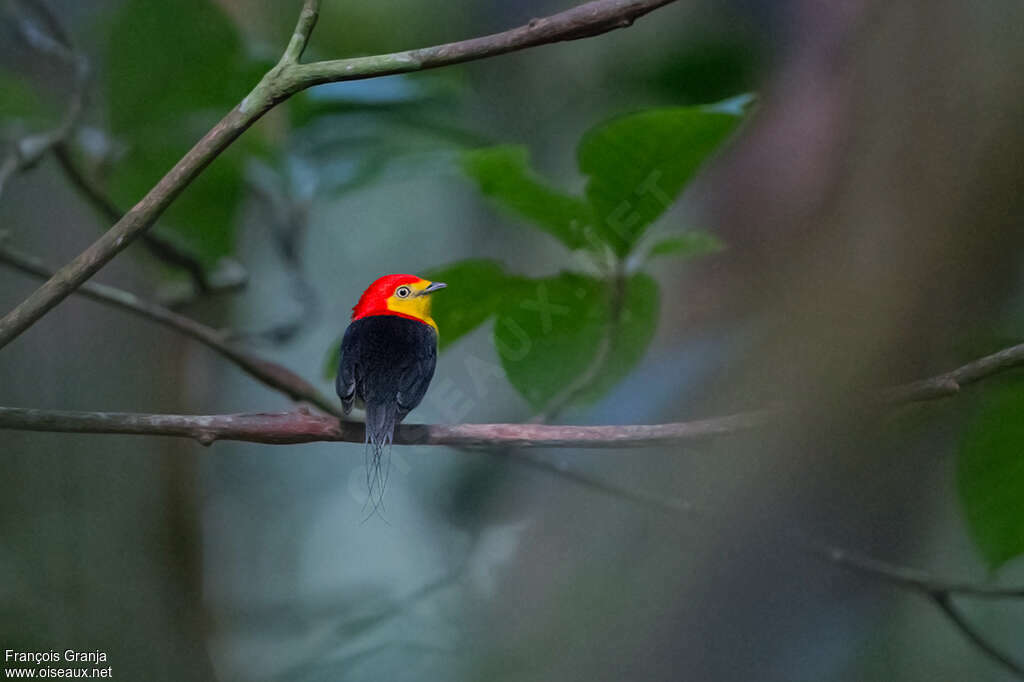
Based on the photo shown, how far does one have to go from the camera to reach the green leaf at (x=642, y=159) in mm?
971

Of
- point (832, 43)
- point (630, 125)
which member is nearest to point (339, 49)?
point (832, 43)

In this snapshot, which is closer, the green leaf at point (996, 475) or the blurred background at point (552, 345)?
the blurred background at point (552, 345)

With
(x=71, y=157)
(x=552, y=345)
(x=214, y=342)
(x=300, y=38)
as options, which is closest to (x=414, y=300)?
(x=552, y=345)

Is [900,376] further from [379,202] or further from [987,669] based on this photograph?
[379,202]

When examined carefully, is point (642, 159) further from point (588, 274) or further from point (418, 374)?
point (418, 374)

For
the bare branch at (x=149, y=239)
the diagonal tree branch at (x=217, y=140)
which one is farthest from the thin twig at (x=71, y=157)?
the diagonal tree branch at (x=217, y=140)

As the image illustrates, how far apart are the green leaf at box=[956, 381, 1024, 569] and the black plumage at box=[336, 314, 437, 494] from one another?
584mm

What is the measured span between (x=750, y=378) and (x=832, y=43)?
1.35 m

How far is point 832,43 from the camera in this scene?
6.06ft

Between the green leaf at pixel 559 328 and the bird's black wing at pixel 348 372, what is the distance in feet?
0.56

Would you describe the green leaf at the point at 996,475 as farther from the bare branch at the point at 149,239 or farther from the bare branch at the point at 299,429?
the bare branch at the point at 149,239

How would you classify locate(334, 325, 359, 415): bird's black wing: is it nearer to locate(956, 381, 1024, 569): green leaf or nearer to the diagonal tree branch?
the diagonal tree branch

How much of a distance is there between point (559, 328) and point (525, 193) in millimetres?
159

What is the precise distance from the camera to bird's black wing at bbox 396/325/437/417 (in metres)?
1.06
